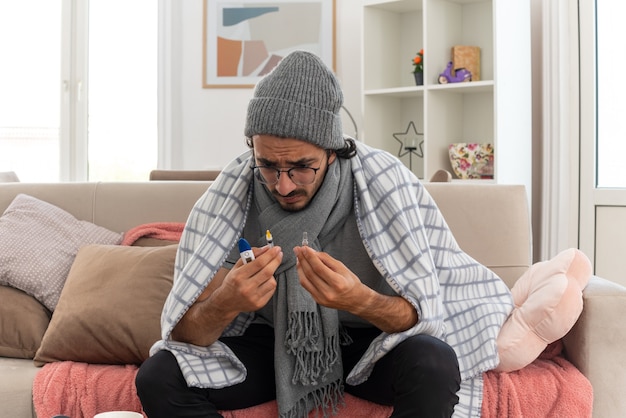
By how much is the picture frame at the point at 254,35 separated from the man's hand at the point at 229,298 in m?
3.16

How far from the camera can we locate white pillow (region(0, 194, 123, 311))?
225 centimetres

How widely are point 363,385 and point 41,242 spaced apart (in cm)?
114

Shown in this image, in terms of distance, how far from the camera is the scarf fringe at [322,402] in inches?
69.5

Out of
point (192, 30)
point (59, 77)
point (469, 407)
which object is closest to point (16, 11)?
point (59, 77)

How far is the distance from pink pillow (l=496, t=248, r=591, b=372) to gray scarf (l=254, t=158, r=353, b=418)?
0.40 m

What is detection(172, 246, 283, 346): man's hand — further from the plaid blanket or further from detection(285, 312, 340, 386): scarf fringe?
detection(285, 312, 340, 386): scarf fringe

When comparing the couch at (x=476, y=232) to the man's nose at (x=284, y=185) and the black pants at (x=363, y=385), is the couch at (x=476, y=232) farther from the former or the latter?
the man's nose at (x=284, y=185)

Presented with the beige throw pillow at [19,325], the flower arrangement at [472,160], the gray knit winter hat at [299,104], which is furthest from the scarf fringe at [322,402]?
the flower arrangement at [472,160]

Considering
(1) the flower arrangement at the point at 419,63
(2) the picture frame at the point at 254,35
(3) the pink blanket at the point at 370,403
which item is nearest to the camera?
(3) the pink blanket at the point at 370,403

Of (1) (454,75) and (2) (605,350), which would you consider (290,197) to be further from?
(1) (454,75)

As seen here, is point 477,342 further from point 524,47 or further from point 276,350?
point 524,47

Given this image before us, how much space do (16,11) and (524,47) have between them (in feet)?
10.4

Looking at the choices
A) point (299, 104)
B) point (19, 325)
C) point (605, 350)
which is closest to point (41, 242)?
point (19, 325)

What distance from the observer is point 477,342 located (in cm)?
180
